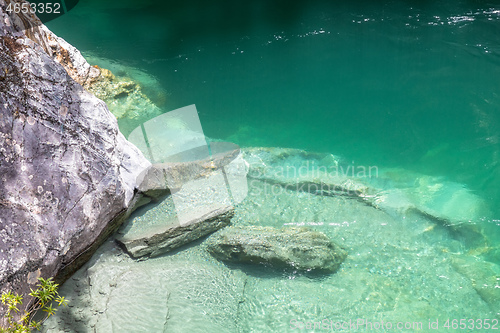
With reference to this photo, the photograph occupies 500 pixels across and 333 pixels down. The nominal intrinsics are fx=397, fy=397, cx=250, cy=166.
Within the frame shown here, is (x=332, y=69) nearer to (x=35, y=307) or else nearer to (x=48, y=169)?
(x=48, y=169)

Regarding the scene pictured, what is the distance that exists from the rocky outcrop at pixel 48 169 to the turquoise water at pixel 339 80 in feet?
4.07

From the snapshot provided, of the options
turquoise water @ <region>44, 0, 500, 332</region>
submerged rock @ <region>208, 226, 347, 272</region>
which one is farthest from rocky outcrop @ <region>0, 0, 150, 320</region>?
turquoise water @ <region>44, 0, 500, 332</region>

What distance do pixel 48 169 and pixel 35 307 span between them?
0.86 metres

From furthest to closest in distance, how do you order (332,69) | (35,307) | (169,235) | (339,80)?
(332,69), (339,80), (169,235), (35,307)

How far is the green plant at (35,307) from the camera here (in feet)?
7.07

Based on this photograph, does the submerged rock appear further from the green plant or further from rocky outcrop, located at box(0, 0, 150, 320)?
the green plant

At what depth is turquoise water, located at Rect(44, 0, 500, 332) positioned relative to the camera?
13.3 feet

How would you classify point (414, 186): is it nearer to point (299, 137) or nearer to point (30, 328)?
point (299, 137)

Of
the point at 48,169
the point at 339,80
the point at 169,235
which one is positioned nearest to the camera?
the point at 48,169

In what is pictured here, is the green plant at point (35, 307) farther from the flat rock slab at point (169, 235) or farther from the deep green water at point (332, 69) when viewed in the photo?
the deep green water at point (332, 69)

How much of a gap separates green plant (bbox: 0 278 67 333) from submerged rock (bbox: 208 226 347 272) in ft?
3.73

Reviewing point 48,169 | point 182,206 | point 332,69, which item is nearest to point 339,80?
point 332,69

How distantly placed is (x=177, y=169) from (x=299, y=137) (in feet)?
6.37

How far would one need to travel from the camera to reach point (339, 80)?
5957 millimetres
